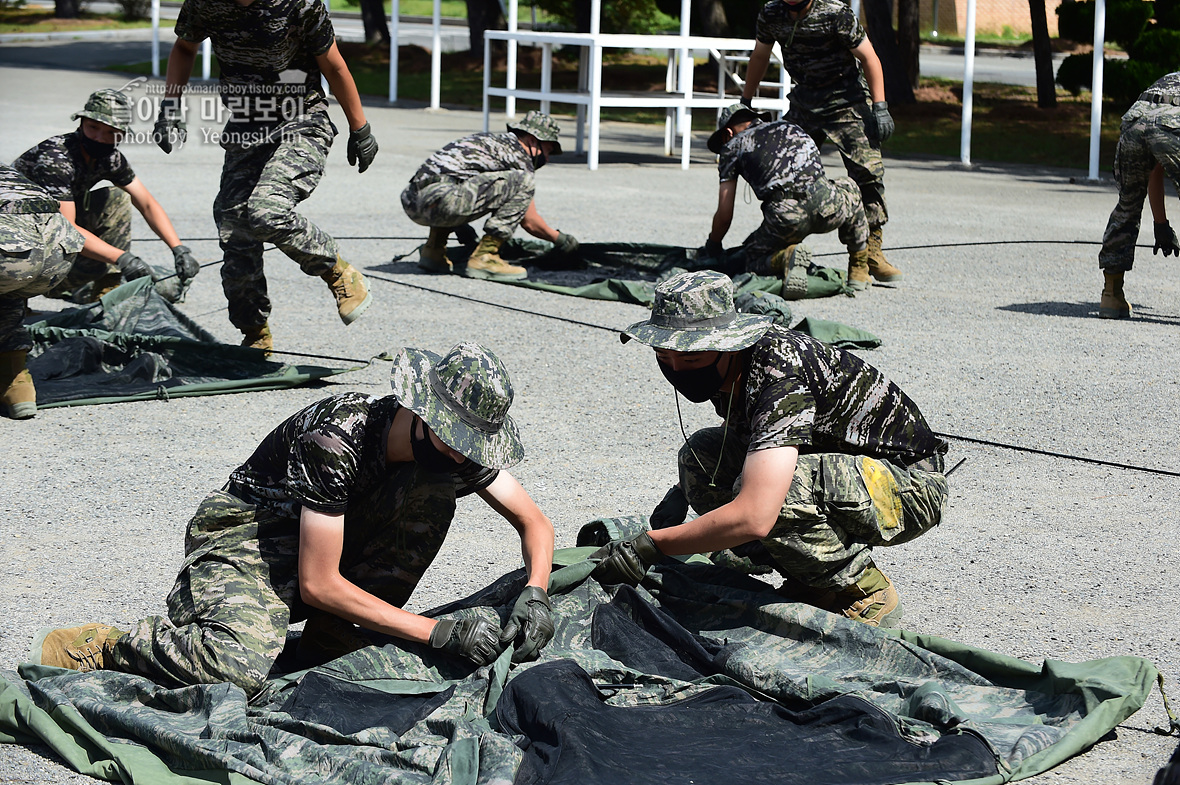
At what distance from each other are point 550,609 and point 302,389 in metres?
3.15

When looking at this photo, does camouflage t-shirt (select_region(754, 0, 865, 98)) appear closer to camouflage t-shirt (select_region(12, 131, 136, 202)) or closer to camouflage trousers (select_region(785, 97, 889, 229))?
camouflage trousers (select_region(785, 97, 889, 229))

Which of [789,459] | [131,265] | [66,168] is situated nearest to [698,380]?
[789,459]

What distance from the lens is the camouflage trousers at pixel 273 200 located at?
20.0ft

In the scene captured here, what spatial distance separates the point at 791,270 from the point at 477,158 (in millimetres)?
2310

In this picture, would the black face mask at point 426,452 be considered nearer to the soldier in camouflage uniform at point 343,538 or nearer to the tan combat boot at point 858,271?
the soldier in camouflage uniform at point 343,538

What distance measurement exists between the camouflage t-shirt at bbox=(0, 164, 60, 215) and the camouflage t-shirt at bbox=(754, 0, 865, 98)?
490cm

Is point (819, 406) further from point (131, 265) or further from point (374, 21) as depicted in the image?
point (374, 21)

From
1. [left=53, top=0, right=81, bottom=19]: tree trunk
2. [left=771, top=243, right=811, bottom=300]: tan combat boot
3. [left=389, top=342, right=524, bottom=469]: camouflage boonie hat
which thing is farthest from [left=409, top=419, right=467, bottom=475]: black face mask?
[left=53, top=0, right=81, bottom=19]: tree trunk

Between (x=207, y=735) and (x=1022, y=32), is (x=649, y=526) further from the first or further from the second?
(x=1022, y=32)

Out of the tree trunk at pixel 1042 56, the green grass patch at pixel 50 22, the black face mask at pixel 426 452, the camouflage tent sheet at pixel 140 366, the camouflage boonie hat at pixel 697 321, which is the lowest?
the camouflage tent sheet at pixel 140 366

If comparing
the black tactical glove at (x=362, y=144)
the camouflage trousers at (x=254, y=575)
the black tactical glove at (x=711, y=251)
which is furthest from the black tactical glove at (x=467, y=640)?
the black tactical glove at (x=711, y=251)

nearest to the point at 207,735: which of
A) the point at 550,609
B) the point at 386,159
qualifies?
the point at 550,609

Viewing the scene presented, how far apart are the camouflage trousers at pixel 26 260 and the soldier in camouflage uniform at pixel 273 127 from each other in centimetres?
84

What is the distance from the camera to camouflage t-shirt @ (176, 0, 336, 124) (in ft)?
20.1
